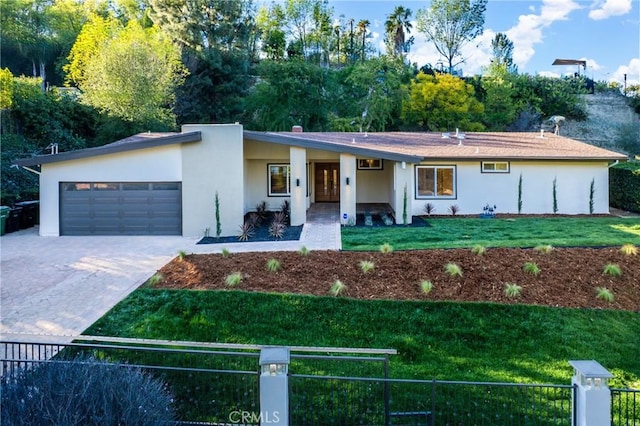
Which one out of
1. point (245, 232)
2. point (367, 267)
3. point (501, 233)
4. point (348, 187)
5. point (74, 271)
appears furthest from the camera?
point (348, 187)

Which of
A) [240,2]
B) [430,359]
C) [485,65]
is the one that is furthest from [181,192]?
[485,65]

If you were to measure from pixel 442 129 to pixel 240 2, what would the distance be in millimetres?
21554

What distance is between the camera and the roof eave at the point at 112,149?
15.1 m

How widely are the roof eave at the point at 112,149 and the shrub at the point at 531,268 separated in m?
10.7

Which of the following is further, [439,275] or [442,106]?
[442,106]

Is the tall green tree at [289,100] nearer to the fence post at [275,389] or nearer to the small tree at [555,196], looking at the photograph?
the small tree at [555,196]

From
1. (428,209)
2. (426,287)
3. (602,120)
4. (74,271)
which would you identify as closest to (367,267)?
(426,287)

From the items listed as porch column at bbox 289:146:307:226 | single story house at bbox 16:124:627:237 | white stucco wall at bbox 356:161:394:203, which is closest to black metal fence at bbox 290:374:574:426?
single story house at bbox 16:124:627:237

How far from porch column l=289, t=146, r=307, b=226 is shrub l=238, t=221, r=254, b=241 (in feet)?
5.67

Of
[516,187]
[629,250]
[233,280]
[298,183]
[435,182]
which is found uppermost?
[435,182]

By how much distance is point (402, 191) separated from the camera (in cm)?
1678

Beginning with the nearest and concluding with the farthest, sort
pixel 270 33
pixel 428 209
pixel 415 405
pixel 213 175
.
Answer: pixel 415 405
pixel 213 175
pixel 428 209
pixel 270 33

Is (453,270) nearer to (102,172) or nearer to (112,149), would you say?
(112,149)

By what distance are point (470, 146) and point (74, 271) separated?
15830 mm
